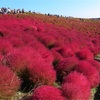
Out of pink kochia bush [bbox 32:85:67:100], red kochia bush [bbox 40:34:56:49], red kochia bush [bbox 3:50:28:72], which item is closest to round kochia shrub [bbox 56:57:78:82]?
red kochia bush [bbox 3:50:28:72]

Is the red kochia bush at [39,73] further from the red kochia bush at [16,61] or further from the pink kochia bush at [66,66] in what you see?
the pink kochia bush at [66,66]

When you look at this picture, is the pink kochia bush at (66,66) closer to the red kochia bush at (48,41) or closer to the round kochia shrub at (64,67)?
the round kochia shrub at (64,67)

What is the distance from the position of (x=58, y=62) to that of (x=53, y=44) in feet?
10.8

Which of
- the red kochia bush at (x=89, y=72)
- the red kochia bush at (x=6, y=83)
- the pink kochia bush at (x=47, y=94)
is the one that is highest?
the red kochia bush at (x=6, y=83)

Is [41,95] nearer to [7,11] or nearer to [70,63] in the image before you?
[70,63]

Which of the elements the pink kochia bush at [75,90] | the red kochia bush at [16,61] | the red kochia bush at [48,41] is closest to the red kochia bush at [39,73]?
the red kochia bush at [16,61]

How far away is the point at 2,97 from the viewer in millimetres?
6551

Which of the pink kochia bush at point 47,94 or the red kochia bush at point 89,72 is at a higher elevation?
the pink kochia bush at point 47,94

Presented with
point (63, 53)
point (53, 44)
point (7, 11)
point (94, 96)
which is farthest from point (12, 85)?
point (7, 11)

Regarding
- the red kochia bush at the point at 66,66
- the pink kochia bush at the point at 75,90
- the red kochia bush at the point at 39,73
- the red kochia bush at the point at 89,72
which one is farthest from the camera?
the red kochia bush at the point at 66,66

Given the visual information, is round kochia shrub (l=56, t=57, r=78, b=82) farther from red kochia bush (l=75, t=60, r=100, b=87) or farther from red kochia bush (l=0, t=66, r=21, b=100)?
red kochia bush (l=0, t=66, r=21, b=100)

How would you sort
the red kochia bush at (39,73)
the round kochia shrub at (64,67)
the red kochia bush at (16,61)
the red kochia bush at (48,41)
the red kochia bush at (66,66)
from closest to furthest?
the red kochia bush at (16,61) < the red kochia bush at (39,73) < the round kochia shrub at (64,67) < the red kochia bush at (66,66) < the red kochia bush at (48,41)

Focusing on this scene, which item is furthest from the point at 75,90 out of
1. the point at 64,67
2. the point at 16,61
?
the point at 64,67

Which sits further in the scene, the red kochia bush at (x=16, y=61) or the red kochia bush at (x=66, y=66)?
the red kochia bush at (x=66, y=66)
